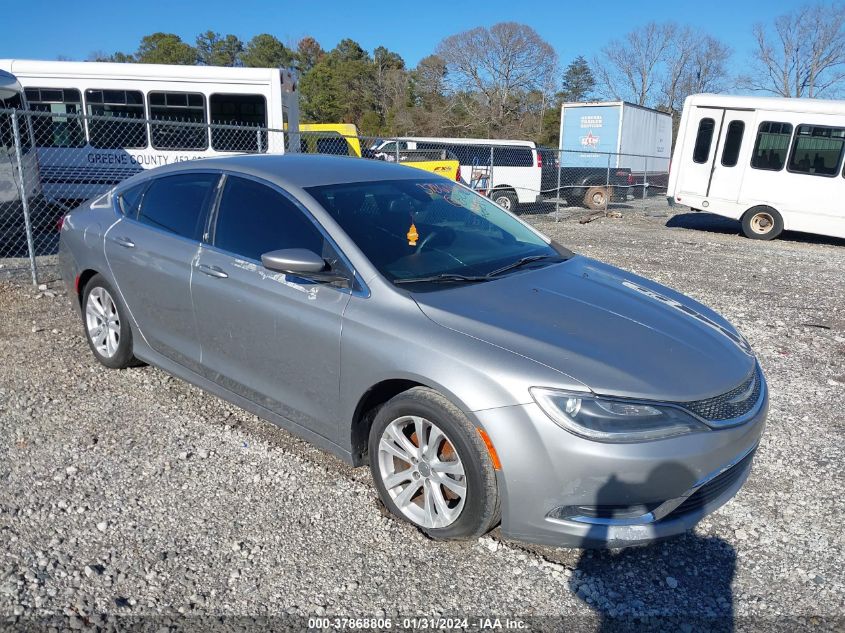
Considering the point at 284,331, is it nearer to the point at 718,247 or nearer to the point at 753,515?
the point at 753,515

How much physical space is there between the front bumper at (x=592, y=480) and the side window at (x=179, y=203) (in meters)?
2.32

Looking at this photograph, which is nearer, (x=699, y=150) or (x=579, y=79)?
(x=699, y=150)

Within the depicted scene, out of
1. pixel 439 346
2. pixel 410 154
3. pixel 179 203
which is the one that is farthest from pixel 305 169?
pixel 410 154

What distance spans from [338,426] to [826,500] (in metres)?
2.59

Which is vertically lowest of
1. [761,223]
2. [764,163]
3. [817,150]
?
[761,223]

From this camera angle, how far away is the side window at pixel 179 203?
3973 millimetres

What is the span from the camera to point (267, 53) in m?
62.4

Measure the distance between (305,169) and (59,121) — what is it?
10760 millimetres

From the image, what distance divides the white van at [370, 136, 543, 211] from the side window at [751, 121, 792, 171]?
470cm

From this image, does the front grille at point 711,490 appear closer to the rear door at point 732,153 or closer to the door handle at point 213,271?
the door handle at point 213,271

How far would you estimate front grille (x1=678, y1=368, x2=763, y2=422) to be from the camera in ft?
8.79

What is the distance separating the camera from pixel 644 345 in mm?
2898

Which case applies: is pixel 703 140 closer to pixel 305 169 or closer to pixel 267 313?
pixel 305 169

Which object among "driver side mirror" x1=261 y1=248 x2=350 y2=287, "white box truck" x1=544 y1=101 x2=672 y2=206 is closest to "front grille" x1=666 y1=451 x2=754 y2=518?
"driver side mirror" x1=261 y1=248 x2=350 y2=287
